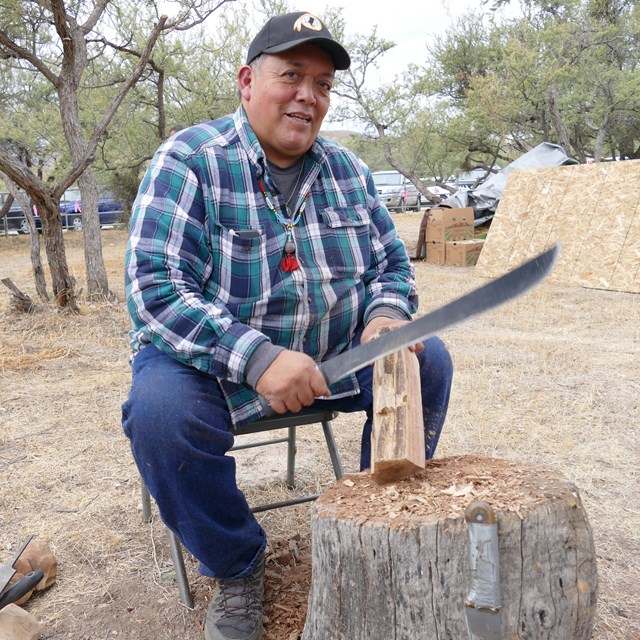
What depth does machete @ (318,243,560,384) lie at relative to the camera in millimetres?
1446

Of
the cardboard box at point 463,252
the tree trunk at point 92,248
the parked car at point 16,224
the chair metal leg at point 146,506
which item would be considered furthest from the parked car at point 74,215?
the chair metal leg at point 146,506

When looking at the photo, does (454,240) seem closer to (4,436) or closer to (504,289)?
(4,436)

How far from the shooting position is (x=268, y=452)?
3.69 meters

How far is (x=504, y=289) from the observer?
1.47 m

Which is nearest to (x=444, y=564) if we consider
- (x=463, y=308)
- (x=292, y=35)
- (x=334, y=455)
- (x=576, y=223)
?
(x=463, y=308)

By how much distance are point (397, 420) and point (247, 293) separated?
2.12ft

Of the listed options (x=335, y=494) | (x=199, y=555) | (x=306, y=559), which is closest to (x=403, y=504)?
(x=335, y=494)

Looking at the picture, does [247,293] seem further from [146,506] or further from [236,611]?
[146,506]

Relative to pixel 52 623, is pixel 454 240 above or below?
above

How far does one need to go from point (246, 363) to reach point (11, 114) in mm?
16098

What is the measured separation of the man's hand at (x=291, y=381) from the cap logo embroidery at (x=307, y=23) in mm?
1010

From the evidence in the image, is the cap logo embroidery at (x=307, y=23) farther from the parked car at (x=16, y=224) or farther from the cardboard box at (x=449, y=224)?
the parked car at (x=16, y=224)

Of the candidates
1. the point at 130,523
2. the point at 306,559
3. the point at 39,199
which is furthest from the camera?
the point at 39,199

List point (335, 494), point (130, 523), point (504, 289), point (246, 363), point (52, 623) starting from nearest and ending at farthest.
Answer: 1. point (504, 289)
2. point (335, 494)
3. point (246, 363)
4. point (52, 623)
5. point (130, 523)
